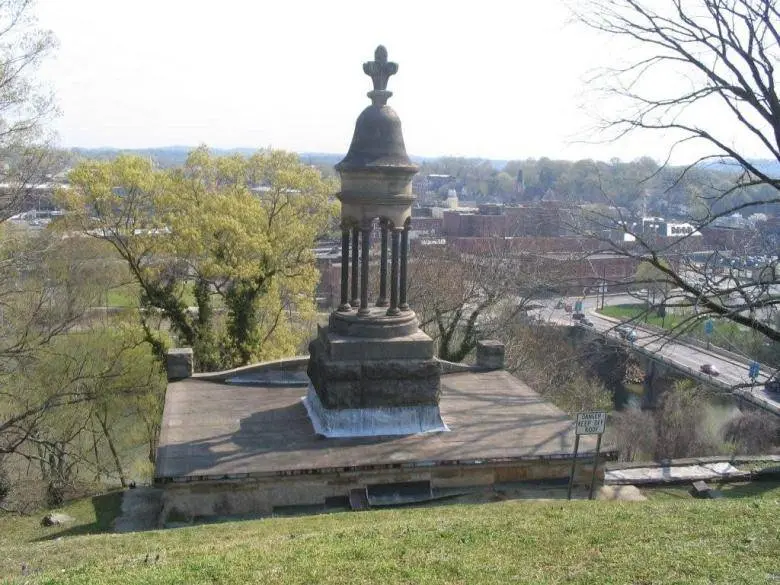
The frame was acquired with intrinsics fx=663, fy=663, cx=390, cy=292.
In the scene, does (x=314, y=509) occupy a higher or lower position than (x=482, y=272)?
lower

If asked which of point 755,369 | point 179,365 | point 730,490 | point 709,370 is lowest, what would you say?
point 709,370

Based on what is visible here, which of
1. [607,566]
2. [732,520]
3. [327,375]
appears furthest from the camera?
[327,375]

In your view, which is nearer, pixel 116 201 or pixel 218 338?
pixel 116 201

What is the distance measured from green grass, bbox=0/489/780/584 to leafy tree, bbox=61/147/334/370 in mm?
11611

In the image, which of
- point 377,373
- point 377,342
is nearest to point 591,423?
point 377,373

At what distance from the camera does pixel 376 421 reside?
10.6m

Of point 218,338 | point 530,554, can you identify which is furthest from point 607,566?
point 218,338

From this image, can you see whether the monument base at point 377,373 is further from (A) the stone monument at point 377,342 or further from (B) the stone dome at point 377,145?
(B) the stone dome at point 377,145

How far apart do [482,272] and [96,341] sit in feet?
42.5

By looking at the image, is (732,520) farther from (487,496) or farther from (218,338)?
(218,338)

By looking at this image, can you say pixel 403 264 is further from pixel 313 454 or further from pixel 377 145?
pixel 313 454

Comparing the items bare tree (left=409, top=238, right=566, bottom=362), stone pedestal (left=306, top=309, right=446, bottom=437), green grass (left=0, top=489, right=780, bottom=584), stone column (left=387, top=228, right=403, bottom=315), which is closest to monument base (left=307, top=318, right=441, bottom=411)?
stone pedestal (left=306, top=309, right=446, bottom=437)

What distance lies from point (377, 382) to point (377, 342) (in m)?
0.64

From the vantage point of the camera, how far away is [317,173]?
21250 millimetres
